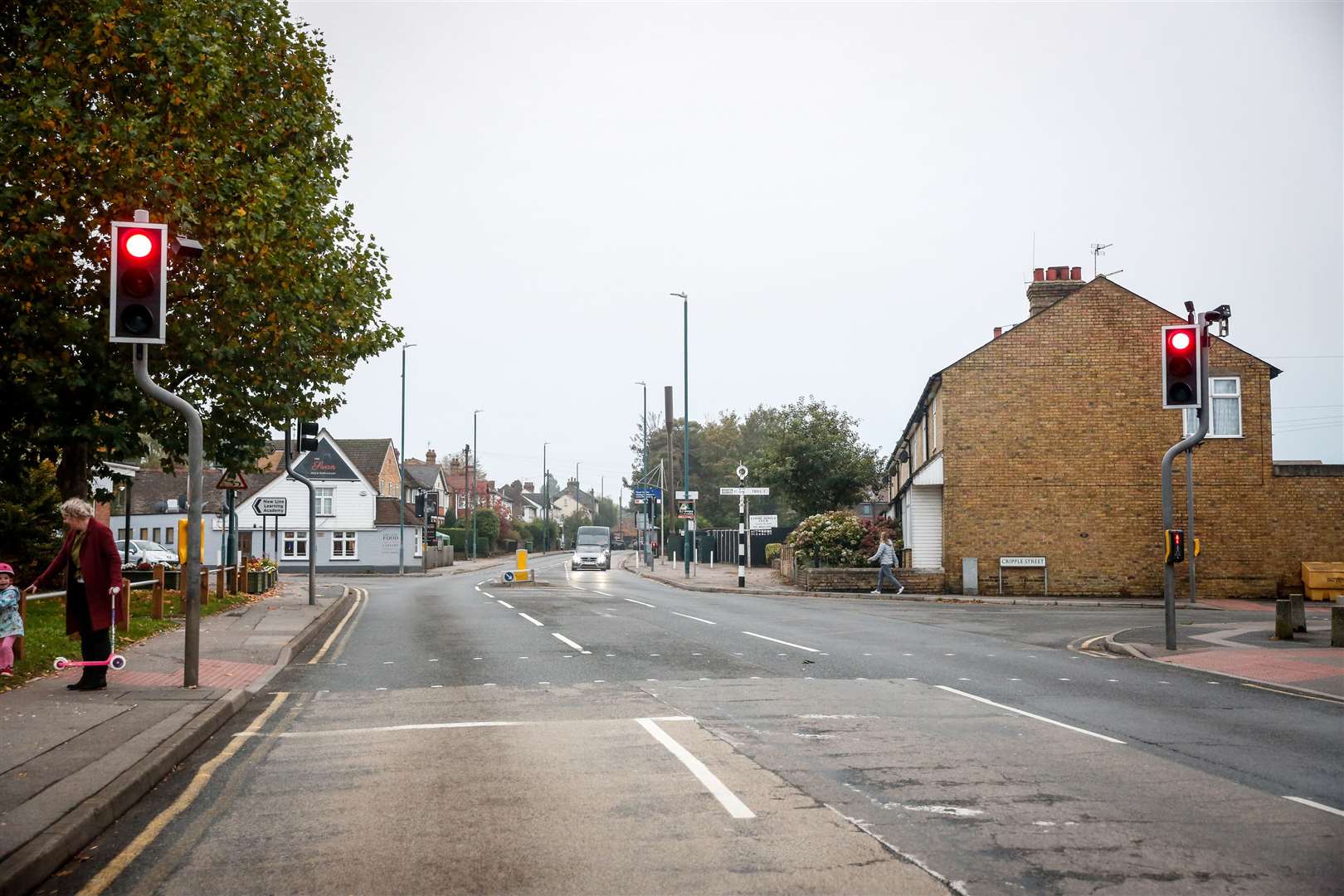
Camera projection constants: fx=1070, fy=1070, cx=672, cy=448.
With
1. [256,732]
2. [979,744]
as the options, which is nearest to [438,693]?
[256,732]

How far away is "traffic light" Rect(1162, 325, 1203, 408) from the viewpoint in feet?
46.3

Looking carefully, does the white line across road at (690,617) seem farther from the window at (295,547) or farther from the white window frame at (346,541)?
the window at (295,547)

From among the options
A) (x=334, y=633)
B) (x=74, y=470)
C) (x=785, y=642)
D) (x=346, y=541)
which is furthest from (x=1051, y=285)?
(x=346, y=541)

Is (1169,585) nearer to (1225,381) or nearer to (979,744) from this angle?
(979,744)

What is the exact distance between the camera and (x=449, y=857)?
212 inches

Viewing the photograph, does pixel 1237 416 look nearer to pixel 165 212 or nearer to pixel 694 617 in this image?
pixel 694 617

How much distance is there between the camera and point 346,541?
6406 cm

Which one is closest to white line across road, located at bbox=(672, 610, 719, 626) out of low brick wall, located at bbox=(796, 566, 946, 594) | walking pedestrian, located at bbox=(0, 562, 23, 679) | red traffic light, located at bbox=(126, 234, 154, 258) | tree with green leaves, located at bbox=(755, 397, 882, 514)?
low brick wall, located at bbox=(796, 566, 946, 594)

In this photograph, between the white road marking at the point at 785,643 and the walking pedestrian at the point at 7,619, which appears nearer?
the walking pedestrian at the point at 7,619

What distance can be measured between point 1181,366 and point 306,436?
56.8ft

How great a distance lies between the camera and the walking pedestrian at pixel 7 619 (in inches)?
410

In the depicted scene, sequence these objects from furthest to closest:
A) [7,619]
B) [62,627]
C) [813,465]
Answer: [813,465] → [62,627] → [7,619]

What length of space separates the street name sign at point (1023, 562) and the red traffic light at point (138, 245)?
26356 millimetres

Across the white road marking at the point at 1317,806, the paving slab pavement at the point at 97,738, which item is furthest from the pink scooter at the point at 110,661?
the white road marking at the point at 1317,806
